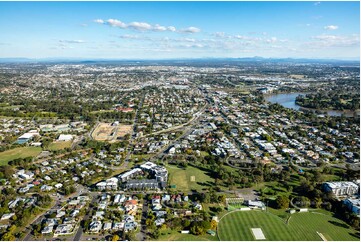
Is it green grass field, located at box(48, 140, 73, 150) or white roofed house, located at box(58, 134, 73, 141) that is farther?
white roofed house, located at box(58, 134, 73, 141)

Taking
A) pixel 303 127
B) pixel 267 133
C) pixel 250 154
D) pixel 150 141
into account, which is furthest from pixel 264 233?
pixel 303 127

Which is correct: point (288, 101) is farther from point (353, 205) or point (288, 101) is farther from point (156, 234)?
point (156, 234)

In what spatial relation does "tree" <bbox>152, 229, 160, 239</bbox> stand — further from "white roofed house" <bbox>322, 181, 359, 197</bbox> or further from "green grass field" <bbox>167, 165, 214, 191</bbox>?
"white roofed house" <bbox>322, 181, 359, 197</bbox>

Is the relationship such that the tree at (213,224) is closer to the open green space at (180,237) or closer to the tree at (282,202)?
the open green space at (180,237)

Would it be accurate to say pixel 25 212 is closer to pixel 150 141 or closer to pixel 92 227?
pixel 92 227

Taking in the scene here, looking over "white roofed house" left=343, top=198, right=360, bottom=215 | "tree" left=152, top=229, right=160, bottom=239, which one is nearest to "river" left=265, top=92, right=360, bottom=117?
"white roofed house" left=343, top=198, right=360, bottom=215

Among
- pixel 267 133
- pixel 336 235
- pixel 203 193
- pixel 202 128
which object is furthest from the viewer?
pixel 202 128
